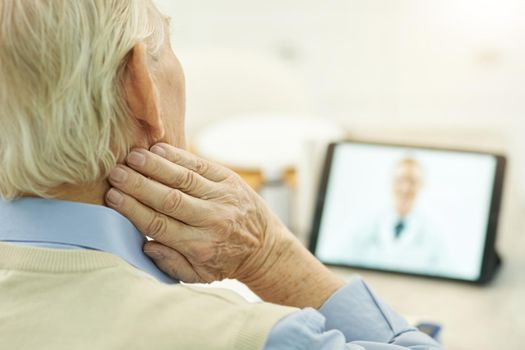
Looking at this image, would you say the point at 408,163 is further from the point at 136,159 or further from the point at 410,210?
the point at 136,159

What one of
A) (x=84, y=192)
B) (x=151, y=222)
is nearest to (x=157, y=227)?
(x=151, y=222)

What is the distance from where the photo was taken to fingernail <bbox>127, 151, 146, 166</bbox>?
875 millimetres

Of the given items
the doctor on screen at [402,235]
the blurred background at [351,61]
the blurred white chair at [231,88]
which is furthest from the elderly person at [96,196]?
the blurred white chair at [231,88]

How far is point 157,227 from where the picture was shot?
92 centimetres

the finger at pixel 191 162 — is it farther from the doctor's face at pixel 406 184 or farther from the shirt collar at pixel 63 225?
the doctor's face at pixel 406 184

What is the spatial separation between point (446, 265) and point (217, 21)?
3068 mm

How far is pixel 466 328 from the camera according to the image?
1.34m

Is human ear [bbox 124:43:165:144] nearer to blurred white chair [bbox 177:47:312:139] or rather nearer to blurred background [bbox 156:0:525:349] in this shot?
blurred background [bbox 156:0:525:349]

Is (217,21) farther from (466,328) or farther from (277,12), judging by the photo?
(466,328)

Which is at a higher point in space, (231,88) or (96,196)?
(231,88)

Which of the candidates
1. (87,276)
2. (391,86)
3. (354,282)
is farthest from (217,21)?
(87,276)

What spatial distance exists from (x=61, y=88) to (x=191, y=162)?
0.82ft

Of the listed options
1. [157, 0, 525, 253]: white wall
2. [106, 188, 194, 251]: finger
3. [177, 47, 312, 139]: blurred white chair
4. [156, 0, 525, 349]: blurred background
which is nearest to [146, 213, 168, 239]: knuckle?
[106, 188, 194, 251]: finger

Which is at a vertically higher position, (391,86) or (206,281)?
(391,86)
